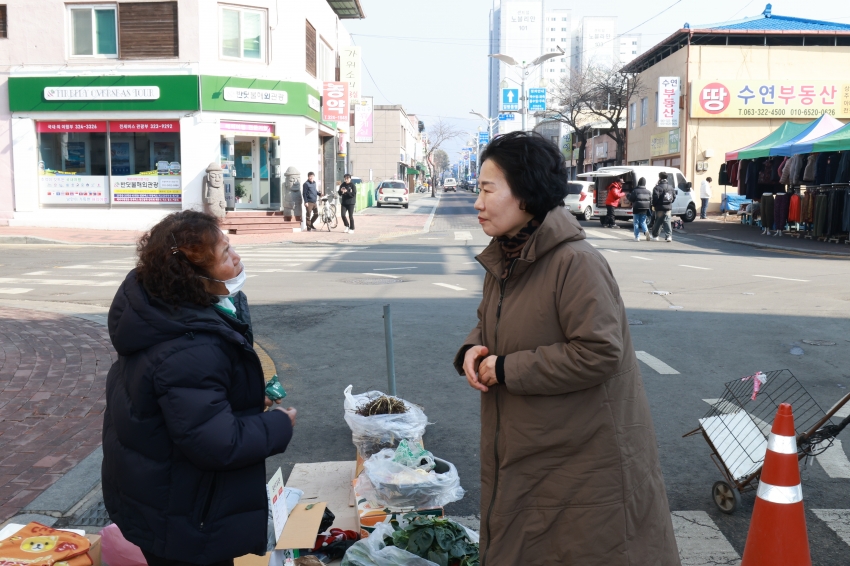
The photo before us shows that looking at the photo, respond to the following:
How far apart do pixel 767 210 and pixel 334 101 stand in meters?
15.5

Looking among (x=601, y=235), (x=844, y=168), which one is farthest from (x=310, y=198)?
(x=844, y=168)

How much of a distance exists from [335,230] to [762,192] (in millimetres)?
14175

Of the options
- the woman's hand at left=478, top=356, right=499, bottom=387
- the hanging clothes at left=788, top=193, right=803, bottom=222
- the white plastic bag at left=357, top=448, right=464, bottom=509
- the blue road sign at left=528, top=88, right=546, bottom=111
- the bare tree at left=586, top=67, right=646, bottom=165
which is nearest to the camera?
the woman's hand at left=478, top=356, right=499, bottom=387

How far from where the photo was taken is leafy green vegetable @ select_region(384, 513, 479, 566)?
3330 millimetres

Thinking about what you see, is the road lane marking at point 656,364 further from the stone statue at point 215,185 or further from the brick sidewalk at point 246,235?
the stone statue at point 215,185

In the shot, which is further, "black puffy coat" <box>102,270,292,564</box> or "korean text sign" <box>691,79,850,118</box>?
"korean text sign" <box>691,79,850,118</box>

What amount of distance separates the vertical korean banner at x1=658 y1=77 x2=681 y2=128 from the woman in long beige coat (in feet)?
119

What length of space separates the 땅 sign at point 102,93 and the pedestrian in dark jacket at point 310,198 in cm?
514

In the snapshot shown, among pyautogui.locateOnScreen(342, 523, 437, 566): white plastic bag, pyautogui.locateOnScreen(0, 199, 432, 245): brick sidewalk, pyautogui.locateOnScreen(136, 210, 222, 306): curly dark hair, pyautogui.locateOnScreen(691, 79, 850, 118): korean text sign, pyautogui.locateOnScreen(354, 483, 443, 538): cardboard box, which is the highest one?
pyautogui.locateOnScreen(691, 79, 850, 118): korean text sign

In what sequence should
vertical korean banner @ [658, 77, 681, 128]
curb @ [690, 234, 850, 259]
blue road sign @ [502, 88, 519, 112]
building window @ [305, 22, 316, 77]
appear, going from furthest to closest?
blue road sign @ [502, 88, 519, 112]
vertical korean banner @ [658, 77, 681, 128]
building window @ [305, 22, 316, 77]
curb @ [690, 234, 850, 259]

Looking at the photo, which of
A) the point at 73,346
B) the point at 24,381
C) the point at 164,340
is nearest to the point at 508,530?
the point at 164,340

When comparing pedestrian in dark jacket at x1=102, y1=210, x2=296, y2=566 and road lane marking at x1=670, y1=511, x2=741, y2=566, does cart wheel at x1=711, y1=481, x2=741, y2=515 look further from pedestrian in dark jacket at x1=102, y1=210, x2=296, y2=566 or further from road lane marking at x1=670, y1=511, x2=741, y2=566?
pedestrian in dark jacket at x1=102, y1=210, x2=296, y2=566

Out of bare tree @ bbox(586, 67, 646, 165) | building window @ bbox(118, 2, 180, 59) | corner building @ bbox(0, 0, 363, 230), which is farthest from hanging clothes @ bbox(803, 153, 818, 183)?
bare tree @ bbox(586, 67, 646, 165)

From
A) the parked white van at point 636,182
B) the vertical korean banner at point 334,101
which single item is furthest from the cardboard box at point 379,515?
the vertical korean banner at point 334,101
